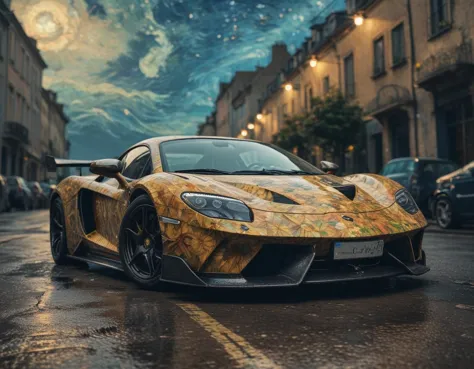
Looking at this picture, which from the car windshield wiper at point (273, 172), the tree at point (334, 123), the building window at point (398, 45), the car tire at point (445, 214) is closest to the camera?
the car windshield wiper at point (273, 172)

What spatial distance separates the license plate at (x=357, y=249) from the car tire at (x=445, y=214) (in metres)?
8.15

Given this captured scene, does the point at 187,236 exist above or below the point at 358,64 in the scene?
below

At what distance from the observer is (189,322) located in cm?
324

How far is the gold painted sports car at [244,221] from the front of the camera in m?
3.74

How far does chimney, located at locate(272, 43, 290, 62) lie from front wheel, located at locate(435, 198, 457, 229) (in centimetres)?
4255

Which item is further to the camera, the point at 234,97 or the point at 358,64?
the point at 234,97

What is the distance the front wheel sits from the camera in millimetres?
11521

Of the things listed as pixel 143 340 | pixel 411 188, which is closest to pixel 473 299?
pixel 143 340

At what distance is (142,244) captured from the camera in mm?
4441

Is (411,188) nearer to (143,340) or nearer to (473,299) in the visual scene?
(473,299)

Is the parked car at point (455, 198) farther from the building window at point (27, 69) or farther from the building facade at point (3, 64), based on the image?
the building window at point (27, 69)

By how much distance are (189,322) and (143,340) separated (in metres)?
0.42

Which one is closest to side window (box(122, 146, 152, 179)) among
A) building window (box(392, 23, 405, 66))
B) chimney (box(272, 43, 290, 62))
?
building window (box(392, 23, 405, 66))

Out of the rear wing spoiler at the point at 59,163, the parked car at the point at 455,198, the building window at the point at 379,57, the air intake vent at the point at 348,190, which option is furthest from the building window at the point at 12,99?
the air intake vent at the point at 348,190
